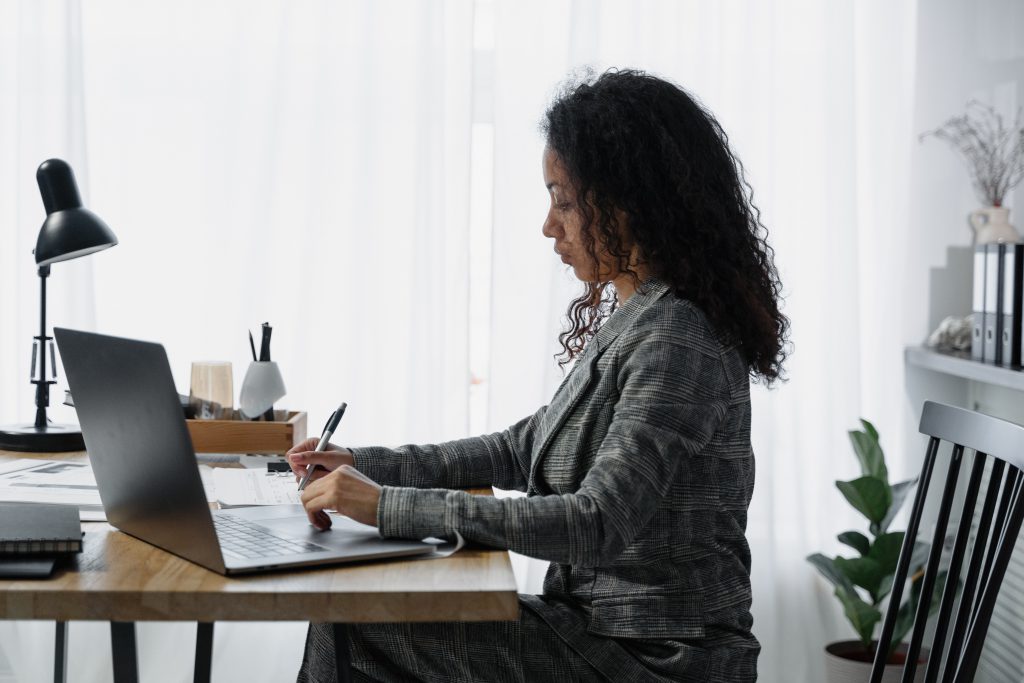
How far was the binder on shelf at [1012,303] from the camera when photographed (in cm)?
226

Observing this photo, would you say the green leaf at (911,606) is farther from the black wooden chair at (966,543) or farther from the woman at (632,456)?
the woman at (632,456)

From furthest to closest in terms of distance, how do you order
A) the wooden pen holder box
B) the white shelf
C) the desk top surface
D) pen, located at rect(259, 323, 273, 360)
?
the white shelf < pen, located at rect(259, 323, 273, 360) < the wooden pen holder box < the desk top surface

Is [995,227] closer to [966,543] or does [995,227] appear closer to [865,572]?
[865,572]

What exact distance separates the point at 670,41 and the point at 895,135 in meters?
0.62

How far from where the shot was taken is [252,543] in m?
1.08

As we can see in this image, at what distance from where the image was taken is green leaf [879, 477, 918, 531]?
2.46 meters

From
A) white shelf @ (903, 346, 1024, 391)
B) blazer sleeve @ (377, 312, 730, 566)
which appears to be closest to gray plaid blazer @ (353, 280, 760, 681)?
blazer sleeve @ (377, 312, 730, 566)

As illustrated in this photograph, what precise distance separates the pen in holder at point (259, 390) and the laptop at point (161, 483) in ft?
2.25

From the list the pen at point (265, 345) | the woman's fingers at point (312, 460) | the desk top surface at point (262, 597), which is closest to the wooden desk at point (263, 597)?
the desk top surface at point (262, 597)

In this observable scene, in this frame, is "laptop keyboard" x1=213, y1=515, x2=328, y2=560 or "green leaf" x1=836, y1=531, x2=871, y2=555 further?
"green leaf" x1=836, y1=531, x2=871, y2=555

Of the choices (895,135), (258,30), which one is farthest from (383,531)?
(895,135)

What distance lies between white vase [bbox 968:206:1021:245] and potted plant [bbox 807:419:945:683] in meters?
0.55

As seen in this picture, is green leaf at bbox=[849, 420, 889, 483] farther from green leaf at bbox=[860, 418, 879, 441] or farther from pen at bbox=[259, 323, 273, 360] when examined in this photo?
pen at bbox=[259, 323, 273, 360]

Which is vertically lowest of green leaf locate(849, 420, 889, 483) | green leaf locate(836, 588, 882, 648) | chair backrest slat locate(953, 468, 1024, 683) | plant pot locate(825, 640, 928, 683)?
plant pot locate(825, 640, 928, 683)
